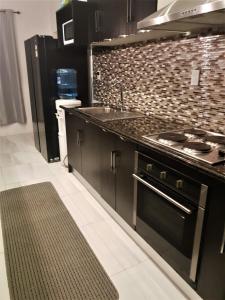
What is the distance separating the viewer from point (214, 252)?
1.22m

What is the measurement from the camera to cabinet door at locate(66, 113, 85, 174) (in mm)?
2611

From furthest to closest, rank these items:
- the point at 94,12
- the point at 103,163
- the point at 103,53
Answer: the point at 103,53, the point at 94,12, the point at 103,163

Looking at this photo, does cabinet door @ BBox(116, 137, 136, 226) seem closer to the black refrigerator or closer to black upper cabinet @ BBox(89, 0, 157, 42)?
black upper cabinet @ BBox(89, 0, 157, 42)

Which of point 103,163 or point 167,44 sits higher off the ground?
point 167,44

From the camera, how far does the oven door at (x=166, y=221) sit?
4.41 ft

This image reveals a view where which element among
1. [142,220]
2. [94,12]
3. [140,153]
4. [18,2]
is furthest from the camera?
[18,2]

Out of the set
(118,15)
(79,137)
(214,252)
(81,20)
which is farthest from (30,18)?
(214,252)

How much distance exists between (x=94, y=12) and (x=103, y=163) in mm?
1590

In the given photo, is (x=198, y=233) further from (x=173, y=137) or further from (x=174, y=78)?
(x=174, y=78)

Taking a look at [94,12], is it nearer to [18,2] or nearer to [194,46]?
[194,46]

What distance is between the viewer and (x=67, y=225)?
2186mm

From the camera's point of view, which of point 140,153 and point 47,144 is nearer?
point 140,153

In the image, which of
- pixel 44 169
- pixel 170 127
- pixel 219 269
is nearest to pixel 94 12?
pixel 170 127

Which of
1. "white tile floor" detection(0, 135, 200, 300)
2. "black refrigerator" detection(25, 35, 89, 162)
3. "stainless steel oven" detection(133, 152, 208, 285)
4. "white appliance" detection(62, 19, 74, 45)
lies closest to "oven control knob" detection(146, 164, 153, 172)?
"stainless steel oven" detection(133, 152, 208, 285)
